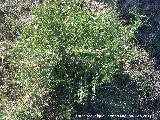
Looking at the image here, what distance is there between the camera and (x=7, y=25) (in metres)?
7.54

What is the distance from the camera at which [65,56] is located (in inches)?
268

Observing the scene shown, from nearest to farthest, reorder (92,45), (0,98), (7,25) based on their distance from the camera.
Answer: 1. (92,45)
2. (0,98)
3. (7,25)

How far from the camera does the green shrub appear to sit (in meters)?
6.66

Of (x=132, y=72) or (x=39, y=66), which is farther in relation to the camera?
(x=132, y=72)

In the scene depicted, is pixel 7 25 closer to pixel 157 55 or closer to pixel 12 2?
pixel 12 2

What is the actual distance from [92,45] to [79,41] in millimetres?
172

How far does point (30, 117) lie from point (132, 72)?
1566mm

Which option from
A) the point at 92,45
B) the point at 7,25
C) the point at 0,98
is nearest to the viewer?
the point at 92,45

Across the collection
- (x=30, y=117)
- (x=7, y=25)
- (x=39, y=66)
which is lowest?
(x=30, y=117)

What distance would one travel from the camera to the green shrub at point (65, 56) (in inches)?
262

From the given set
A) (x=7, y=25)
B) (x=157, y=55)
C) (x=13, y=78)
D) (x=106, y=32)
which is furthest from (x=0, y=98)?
(x=157, y=55)

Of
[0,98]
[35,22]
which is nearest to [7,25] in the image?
[35,22]

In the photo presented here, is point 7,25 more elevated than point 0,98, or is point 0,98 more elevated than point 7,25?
point 7,25

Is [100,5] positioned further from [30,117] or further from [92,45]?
[30,117]
